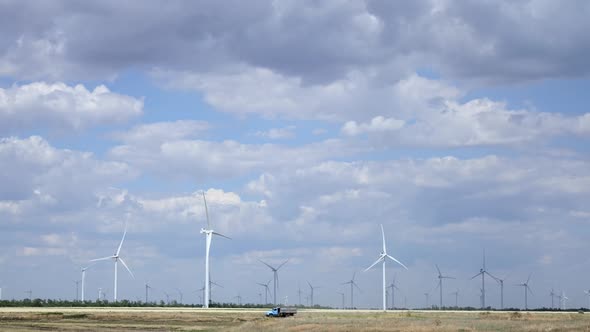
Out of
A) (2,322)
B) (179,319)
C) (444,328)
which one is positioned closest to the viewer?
(444,328)

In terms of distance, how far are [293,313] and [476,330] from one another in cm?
5664

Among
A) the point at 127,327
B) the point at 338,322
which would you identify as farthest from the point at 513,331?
the point at 127,327

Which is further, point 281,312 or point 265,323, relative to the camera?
point 281,312

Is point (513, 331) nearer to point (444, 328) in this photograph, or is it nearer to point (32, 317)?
point (444, 328)

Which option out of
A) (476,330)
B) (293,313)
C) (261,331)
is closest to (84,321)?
(293,313)

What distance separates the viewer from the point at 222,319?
137m

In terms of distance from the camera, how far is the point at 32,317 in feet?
462

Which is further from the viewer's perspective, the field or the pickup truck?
the pickup truck

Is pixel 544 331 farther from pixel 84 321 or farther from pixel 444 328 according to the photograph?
pixel 84 321

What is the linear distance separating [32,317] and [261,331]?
Result: 194 feet

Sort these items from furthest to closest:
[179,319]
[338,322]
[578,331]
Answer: [179,319] → [338,322] → [578,331]

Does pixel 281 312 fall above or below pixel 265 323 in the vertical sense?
below

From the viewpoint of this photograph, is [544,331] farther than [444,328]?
No

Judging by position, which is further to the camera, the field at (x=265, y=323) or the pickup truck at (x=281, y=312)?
the pickup truck at (x=281, y=312)
